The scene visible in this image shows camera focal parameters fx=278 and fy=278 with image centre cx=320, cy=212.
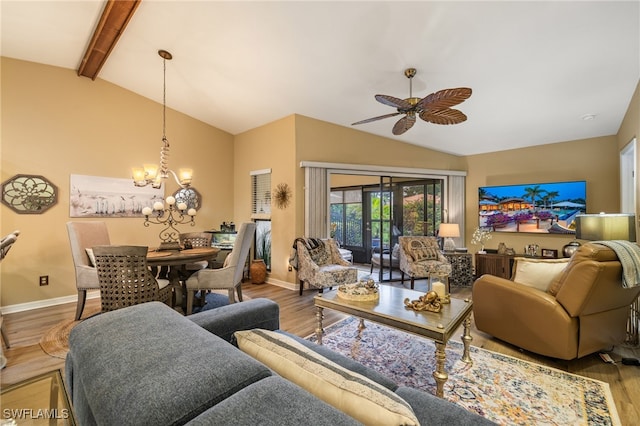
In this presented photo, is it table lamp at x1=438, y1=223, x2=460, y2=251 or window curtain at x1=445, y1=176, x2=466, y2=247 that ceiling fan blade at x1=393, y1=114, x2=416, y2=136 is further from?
window curtain at x1=445, y1=176, x2=466, y2=247

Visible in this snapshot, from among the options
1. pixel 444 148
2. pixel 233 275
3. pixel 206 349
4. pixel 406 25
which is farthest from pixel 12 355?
pixel 444 148

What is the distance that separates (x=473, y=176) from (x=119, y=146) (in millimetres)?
6675

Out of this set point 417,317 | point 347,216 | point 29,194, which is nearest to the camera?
point 417,317

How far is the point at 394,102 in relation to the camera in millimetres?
2770

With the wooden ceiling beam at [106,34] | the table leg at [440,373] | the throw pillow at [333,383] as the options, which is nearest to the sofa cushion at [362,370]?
the throw pillow at [333,383]

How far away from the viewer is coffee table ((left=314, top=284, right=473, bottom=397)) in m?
1.83

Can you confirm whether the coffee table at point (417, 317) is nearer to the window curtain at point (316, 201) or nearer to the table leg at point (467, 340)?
the table leg at point (467, 340)

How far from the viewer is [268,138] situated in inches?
205

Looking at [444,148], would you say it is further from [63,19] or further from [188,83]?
[63,19]

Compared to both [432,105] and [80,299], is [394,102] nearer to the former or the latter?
[432,105]

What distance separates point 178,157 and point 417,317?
4.90m

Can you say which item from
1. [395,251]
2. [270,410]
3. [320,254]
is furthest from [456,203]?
[270,410]

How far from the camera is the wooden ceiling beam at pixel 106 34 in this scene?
9.36 ft

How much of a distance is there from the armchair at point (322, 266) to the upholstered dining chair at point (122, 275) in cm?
207
